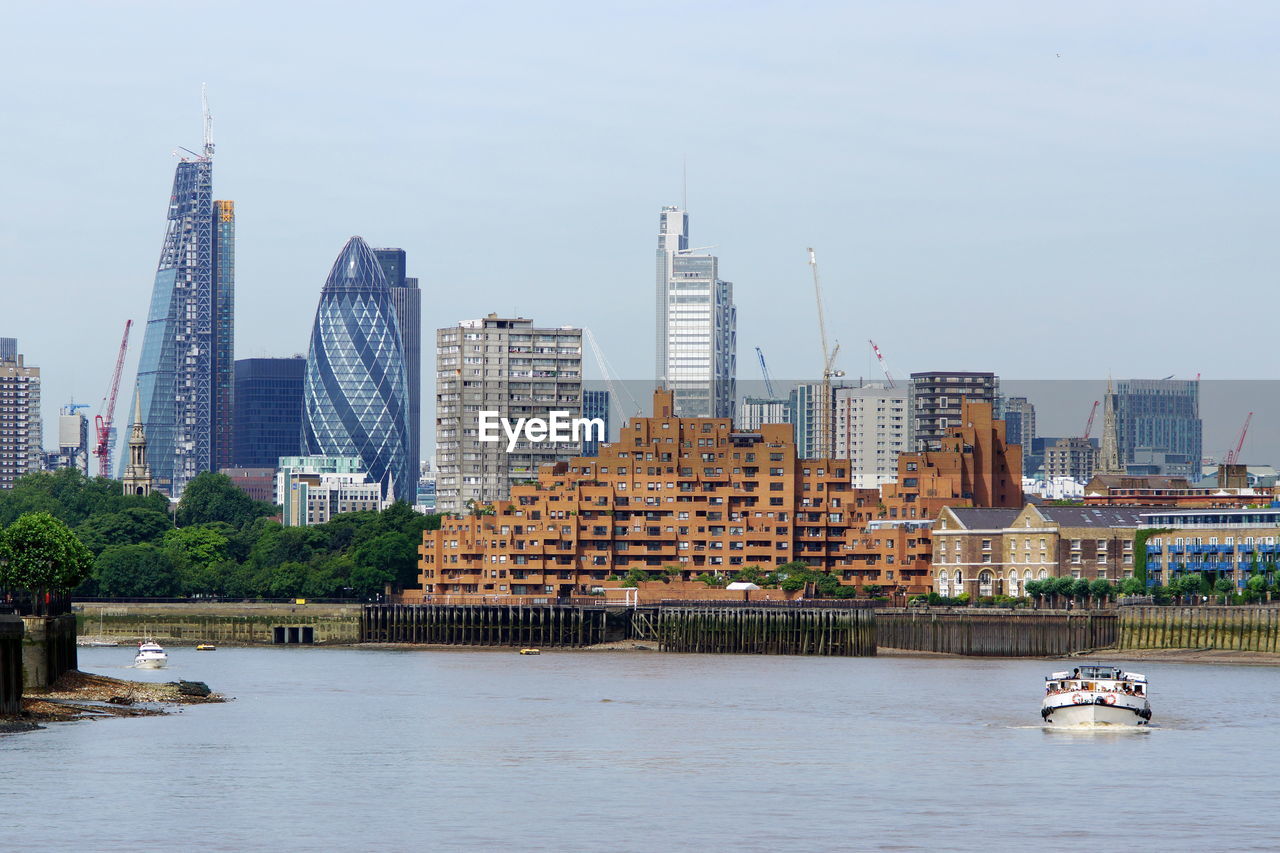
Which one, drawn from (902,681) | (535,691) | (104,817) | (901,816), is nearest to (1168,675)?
(902,681)

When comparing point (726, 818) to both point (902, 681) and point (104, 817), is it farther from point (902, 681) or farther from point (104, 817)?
point (902, 681)

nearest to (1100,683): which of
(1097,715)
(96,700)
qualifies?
(1097,715)

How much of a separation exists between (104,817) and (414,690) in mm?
77996

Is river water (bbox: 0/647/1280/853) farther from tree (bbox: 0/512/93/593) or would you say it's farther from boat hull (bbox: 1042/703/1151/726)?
tree (bbox: 0/512/93/593)

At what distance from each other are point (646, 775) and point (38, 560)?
6448cm

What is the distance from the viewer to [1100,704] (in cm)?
12281

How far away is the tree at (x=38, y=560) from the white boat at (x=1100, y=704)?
200ft

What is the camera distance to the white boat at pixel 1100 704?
122812mm

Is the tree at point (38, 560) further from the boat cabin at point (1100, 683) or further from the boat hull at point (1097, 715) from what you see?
the boat hull at point (1097, 715)

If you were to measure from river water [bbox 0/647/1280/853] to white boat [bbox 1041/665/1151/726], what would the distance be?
4.63 feet

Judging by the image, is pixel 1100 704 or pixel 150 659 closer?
pixel 1100 704

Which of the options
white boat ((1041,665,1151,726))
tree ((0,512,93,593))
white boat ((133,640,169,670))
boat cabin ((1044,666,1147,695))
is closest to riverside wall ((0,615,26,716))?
tree ((0,512,93,593))

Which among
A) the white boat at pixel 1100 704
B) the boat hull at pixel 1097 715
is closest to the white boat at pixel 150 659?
the white boat at pixel 1100 704

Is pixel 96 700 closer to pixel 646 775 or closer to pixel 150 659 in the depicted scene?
pixel 646 775
